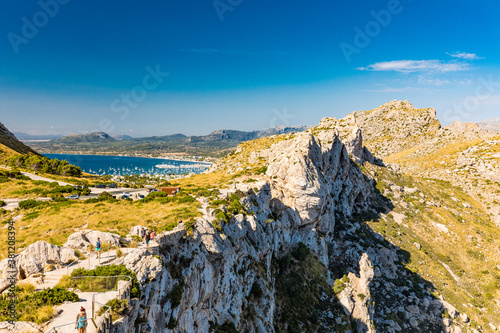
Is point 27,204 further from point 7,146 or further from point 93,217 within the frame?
point 7,146

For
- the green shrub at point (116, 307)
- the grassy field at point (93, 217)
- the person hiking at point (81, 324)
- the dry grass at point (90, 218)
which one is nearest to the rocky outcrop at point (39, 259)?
the dry grass at point (90, 218)

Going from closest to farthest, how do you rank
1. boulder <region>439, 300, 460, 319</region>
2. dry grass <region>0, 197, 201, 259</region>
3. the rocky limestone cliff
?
the rocky limestone cliff, dry grass <region>0, 197, 201, 259</region>, boulder <region>439, 300, 460, 319</region>

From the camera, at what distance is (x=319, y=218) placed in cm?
5834

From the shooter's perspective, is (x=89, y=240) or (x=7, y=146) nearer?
(x=89, y=240)

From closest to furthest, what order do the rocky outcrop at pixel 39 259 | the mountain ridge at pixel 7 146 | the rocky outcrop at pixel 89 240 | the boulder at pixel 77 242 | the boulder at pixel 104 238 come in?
1. the rocky outcrop at pixel 39 259
2. the boulder at pixel 77 242
3. the rocky outcrop at pixel 89 240
4. the boulder at pixel 104 238
5. the mountain ridge at pixel 7 146

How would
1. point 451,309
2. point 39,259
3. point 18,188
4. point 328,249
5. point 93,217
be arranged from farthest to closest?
point 328,249 → point 451,309 → point 18,188 → point 93,217 → point 39,259

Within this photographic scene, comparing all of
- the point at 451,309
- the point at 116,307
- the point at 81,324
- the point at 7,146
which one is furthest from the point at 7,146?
the point at 451,309

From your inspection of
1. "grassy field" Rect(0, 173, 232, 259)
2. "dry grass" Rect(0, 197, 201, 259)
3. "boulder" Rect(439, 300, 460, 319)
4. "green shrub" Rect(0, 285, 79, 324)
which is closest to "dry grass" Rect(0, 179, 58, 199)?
"grassy field" Rect(0, 173, 232, 259)

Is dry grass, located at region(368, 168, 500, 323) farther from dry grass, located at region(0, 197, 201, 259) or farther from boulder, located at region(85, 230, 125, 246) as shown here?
boulder, located at region(85, 230, 125, 246)

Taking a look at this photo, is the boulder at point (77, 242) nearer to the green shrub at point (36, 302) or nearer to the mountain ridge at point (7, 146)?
the green shrub at point (36, 302)

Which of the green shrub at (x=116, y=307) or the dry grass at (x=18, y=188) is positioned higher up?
the dry grass at (x=18, y=188)

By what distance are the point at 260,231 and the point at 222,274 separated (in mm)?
12137

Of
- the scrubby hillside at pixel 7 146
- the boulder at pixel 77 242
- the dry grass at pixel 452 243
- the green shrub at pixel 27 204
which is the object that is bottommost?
the dry grass at pixel 452 243

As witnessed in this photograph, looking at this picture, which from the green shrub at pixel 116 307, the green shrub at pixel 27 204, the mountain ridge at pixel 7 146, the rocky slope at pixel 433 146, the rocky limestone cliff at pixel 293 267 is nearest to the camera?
the green shrub at pixel 116 307
